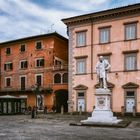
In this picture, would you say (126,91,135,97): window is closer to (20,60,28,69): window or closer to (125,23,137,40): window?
(125,23,137,40): window

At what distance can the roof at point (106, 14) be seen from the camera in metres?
39.2

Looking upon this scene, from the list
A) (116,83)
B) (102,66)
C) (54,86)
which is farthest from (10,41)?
(102,66)

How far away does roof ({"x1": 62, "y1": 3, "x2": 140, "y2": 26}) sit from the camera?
39.2 meters

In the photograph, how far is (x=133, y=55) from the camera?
39.2 metres

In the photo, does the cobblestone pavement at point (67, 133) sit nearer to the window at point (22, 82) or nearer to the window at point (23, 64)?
the window at point (22, 82)

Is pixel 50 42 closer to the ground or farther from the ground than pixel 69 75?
farther from the ground

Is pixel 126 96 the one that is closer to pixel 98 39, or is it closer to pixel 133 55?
pixel 133 55

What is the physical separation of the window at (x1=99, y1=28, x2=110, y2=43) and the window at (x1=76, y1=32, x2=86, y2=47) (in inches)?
90.8

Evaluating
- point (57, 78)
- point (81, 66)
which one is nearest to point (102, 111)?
point (81, 66)

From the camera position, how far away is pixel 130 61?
1551 inches

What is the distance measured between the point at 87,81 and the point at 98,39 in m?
5.36

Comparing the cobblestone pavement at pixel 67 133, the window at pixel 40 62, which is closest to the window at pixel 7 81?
the window at pixel 40 62

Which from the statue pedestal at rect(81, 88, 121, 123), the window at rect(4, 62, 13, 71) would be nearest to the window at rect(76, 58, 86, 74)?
the window at rect(4, 62, 13, 71)

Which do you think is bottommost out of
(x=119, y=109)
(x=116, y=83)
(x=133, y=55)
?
(x=119, y=109)
